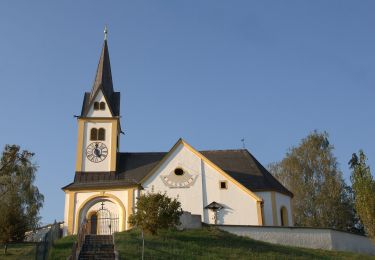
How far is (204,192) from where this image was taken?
34.1 metres

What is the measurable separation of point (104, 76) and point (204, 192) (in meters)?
14.2

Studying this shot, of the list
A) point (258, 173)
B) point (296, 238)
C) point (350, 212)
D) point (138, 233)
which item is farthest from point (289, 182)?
point (138, 233)

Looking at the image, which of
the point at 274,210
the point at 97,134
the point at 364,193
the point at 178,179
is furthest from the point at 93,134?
the point at 364,193

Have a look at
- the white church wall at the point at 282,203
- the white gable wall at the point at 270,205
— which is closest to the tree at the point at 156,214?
the white gable wall at the point at 270,205

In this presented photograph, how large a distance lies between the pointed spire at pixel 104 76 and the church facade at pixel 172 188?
14.3 ft

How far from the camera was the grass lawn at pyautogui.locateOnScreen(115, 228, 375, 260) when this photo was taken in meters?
22.3

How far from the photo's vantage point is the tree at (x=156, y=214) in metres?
26.2

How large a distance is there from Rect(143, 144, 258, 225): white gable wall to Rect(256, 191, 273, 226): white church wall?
39.7 inches

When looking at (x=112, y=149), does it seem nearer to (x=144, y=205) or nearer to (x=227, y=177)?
(x=227, y=177)

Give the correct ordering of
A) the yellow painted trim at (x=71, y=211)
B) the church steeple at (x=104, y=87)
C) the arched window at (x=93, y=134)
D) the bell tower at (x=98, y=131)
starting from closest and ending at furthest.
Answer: the yellow painted trim at (x=71, y=211)
the bell tower at (x=98, y=131)
the arched window at (x=93, y=134)
the church steeple at (x=104, y=87)

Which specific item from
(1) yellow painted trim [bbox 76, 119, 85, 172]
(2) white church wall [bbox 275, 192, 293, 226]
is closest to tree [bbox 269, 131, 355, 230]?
(2) white church wall [bbox 275, 192, 293, 226]

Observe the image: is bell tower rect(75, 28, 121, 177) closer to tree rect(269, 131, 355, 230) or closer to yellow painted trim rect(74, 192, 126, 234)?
yellow painted trim rect(74, 192, 126, 234)

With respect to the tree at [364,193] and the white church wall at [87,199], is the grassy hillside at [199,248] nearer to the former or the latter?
the tree at [364,193]

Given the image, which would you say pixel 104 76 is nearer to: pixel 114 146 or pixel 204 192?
pixel 114 146
